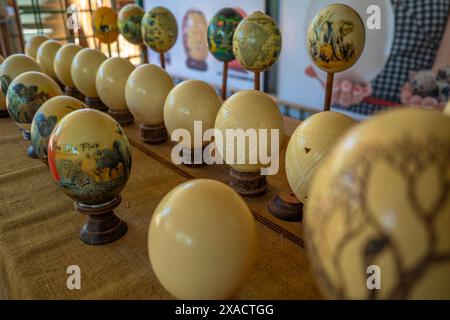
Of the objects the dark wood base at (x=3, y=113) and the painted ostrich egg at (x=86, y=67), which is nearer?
the painted ostrich egg at (x=86, y=67)

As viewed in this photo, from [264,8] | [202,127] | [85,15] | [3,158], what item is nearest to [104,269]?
[202,127]

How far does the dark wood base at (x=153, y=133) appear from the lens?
1.06 m

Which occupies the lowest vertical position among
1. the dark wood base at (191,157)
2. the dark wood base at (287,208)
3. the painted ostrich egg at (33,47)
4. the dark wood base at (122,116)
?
the dark wood base at (287,208)

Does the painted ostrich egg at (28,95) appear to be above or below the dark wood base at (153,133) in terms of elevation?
above

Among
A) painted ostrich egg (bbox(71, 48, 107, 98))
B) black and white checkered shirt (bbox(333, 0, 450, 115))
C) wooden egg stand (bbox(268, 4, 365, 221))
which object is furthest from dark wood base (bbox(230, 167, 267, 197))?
black and white checkered shirt (bbox(333, 0, 450, 115))

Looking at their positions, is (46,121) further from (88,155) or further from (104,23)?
(104,23)

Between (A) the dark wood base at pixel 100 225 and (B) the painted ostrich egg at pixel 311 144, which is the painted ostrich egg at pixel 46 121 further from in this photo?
(B) the painted ostrich egg at pixel 311 144

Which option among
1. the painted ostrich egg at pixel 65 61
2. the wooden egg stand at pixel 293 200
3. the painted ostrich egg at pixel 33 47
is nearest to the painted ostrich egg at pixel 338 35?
the wooden egg stand at pixel 293 200

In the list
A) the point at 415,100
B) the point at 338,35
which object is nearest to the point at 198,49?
the point at 415,100

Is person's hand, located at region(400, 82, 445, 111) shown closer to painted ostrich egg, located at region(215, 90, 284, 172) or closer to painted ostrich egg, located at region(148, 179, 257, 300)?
painted ostrich egg, located at region(215, 90, 284, 172)

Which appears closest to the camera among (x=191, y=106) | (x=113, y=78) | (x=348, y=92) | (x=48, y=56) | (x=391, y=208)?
(x=391, y=208)

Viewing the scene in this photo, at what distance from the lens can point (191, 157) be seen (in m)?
0.93

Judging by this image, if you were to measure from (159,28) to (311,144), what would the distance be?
798mm

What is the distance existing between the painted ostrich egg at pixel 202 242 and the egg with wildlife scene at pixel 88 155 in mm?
176
